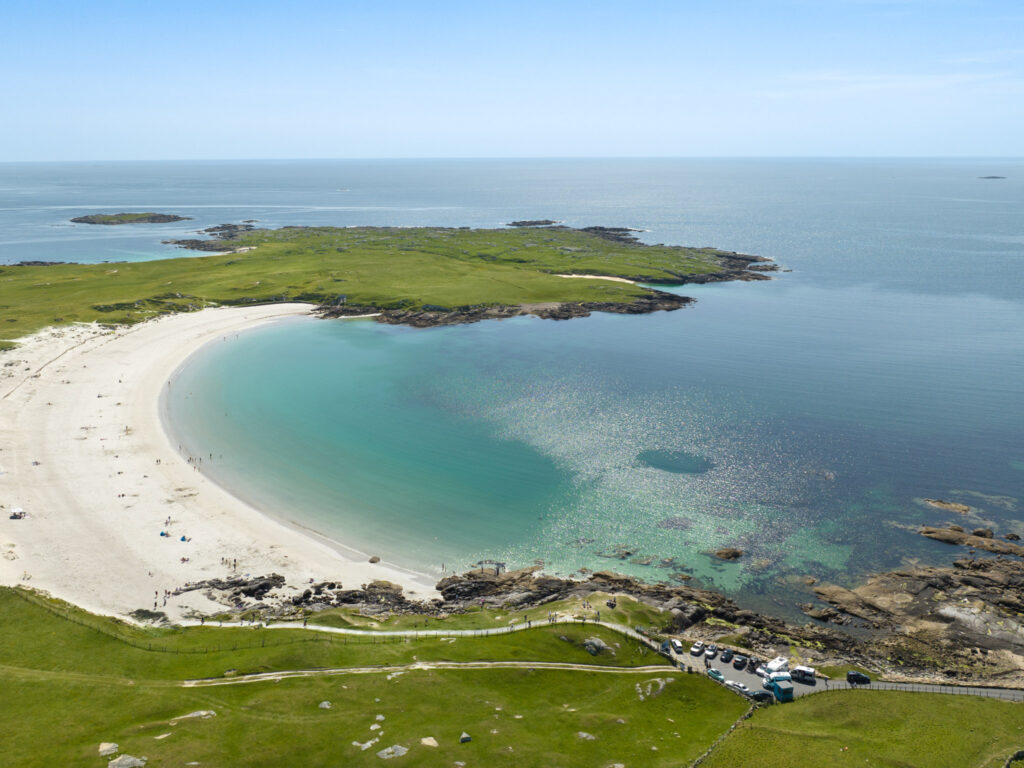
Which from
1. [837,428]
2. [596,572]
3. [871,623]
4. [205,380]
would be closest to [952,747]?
[871,623]

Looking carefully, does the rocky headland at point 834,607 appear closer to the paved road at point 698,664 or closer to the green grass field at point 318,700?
the paved road at point 698,664

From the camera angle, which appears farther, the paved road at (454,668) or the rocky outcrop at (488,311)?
the rocky outcrop at (488,311)

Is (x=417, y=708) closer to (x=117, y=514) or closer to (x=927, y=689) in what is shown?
(x=927, y=689)

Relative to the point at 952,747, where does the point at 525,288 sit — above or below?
above

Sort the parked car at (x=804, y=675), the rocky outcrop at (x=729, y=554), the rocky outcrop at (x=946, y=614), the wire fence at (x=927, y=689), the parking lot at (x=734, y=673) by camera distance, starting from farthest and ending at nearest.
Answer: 1. the rocky outcrop at (x=729, y=554)
2. the rocky outcrop at (x=946, y=614)
3. the parked car at (x=804, y=675)
4. the parking lot at (x=734, y=673)
5. the wire fence at (x=927, y=689)

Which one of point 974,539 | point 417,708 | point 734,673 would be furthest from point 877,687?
point 417,708

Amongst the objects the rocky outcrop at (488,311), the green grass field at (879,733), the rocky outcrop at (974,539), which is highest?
the rocky outcrop at (488,311)

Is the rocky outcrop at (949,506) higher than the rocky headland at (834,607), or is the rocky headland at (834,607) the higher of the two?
the rocky outcrop at (949,506)

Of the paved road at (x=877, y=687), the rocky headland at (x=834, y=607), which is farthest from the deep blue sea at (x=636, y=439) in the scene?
the paved road at (x=877, y=687)

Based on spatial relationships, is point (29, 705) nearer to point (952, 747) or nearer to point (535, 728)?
point (535, 728)
